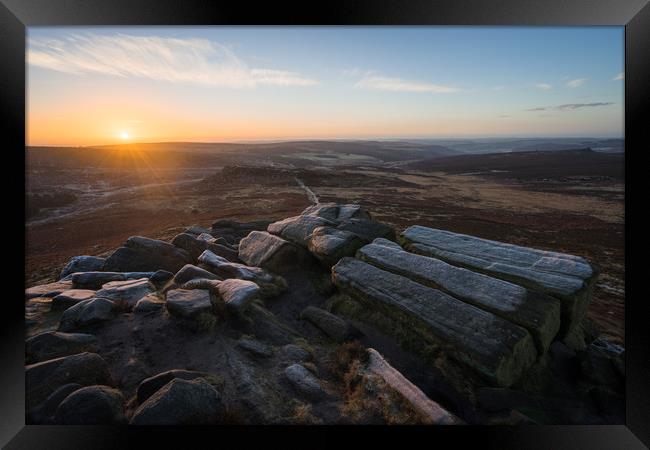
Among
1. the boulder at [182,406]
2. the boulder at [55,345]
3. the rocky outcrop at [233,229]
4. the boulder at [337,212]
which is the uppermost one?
the boulder at [337,212]

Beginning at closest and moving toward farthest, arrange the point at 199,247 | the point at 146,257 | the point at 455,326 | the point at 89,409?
the point at 89,409 → the point at 455,326 → the point at 146,257 → the point at 199,247

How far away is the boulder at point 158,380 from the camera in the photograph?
196 inches

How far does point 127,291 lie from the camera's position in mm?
7551

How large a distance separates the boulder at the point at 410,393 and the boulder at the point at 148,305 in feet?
14.7

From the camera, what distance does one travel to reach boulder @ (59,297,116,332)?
6.28m

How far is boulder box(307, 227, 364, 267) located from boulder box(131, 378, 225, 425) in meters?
4.79

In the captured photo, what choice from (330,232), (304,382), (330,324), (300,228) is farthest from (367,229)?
(304,382)

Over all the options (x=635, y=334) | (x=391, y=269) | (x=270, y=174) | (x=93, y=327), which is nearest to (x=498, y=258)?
(x=391, y=269)

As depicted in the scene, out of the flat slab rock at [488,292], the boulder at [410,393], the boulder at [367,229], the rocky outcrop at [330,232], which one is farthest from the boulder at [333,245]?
the boulder at [410,393]

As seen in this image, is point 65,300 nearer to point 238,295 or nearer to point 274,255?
point 238,295

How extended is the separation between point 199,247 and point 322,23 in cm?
822

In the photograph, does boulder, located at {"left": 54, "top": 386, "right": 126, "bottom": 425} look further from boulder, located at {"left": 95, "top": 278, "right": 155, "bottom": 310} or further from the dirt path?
the dirt path

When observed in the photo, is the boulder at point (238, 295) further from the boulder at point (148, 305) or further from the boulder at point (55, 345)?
the boulder at point (55, 345)

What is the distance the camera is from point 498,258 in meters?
7.80
